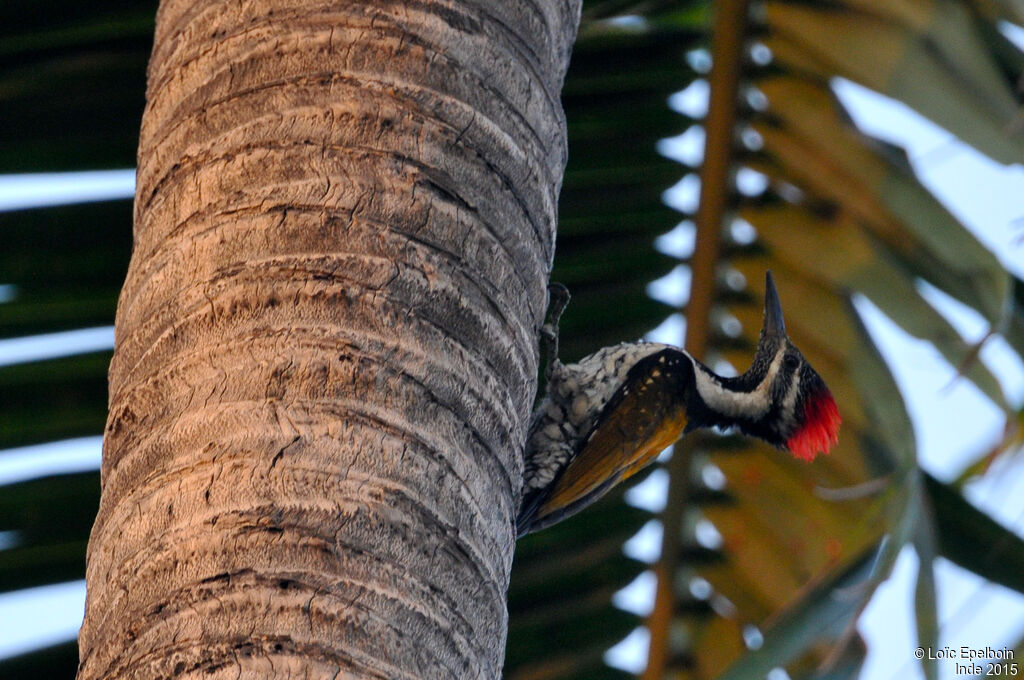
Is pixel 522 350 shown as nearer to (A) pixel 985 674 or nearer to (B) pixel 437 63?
(B) pixel 437 63

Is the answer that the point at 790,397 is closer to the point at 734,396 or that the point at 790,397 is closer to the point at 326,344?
the point at 734,396

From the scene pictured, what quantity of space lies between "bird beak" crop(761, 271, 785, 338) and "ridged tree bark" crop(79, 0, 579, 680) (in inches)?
46.4

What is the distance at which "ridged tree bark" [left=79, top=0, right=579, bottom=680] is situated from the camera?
1471 mm

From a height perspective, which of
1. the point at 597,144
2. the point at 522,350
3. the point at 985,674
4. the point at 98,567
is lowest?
the point at 985,674

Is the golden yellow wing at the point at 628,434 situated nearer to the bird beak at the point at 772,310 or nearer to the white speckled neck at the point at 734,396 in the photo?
the white speckled neck at the point at 734,396

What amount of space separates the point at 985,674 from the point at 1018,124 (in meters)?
1.00

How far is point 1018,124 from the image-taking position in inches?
93.8

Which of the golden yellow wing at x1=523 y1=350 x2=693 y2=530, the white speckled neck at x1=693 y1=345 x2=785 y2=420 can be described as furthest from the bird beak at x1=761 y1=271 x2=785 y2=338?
the golden yellow wing at x1=523 y1=350 x2=693 y2=530

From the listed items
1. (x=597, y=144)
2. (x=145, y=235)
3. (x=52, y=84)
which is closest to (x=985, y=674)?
(x=145, y=235)

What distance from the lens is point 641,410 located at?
3520 mm

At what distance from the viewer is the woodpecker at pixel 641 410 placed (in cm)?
315

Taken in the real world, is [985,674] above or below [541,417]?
below

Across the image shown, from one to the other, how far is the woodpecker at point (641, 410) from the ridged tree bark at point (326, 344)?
1.23 meters

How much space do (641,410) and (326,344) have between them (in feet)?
6.51
